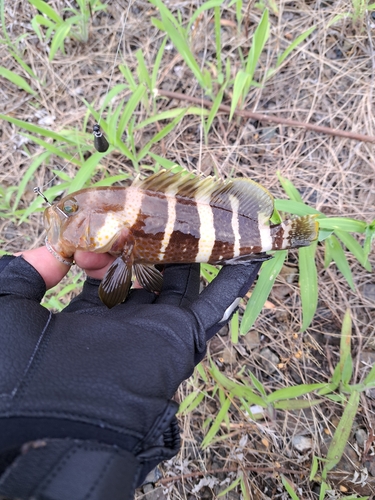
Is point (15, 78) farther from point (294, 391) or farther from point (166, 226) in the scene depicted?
point (294, 391)

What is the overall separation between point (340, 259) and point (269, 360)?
113cm

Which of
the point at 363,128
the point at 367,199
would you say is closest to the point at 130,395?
the point at 367,199

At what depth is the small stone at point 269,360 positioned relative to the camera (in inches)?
Result: 117

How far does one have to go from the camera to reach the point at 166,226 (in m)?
2.30

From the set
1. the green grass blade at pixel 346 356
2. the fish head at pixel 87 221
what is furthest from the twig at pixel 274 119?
the green grass blade at pixel 346 356

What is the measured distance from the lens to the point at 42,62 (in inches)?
145

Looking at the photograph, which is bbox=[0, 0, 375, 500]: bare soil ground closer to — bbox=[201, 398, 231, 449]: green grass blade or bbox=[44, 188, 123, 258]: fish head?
bbox=[201, 398, 231, 449]: green grass blade

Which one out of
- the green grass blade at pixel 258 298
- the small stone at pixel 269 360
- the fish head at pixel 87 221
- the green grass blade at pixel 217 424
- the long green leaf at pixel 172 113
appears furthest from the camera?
the long green leaf at pixel 172 113

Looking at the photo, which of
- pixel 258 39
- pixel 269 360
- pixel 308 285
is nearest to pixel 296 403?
pixel 269 360

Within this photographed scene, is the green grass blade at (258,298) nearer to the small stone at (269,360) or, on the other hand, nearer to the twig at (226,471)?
the small stone at (269,360)

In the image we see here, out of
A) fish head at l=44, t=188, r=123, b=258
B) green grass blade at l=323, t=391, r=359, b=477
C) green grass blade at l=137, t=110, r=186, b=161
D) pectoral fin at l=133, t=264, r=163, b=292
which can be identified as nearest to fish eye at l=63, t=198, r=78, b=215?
fish head at l=44, t=188, r=123, b=258

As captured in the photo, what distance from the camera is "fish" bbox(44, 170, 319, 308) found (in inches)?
88.4

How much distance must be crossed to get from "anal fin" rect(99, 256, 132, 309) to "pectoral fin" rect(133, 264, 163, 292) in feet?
0.54

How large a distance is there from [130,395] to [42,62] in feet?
12.1
